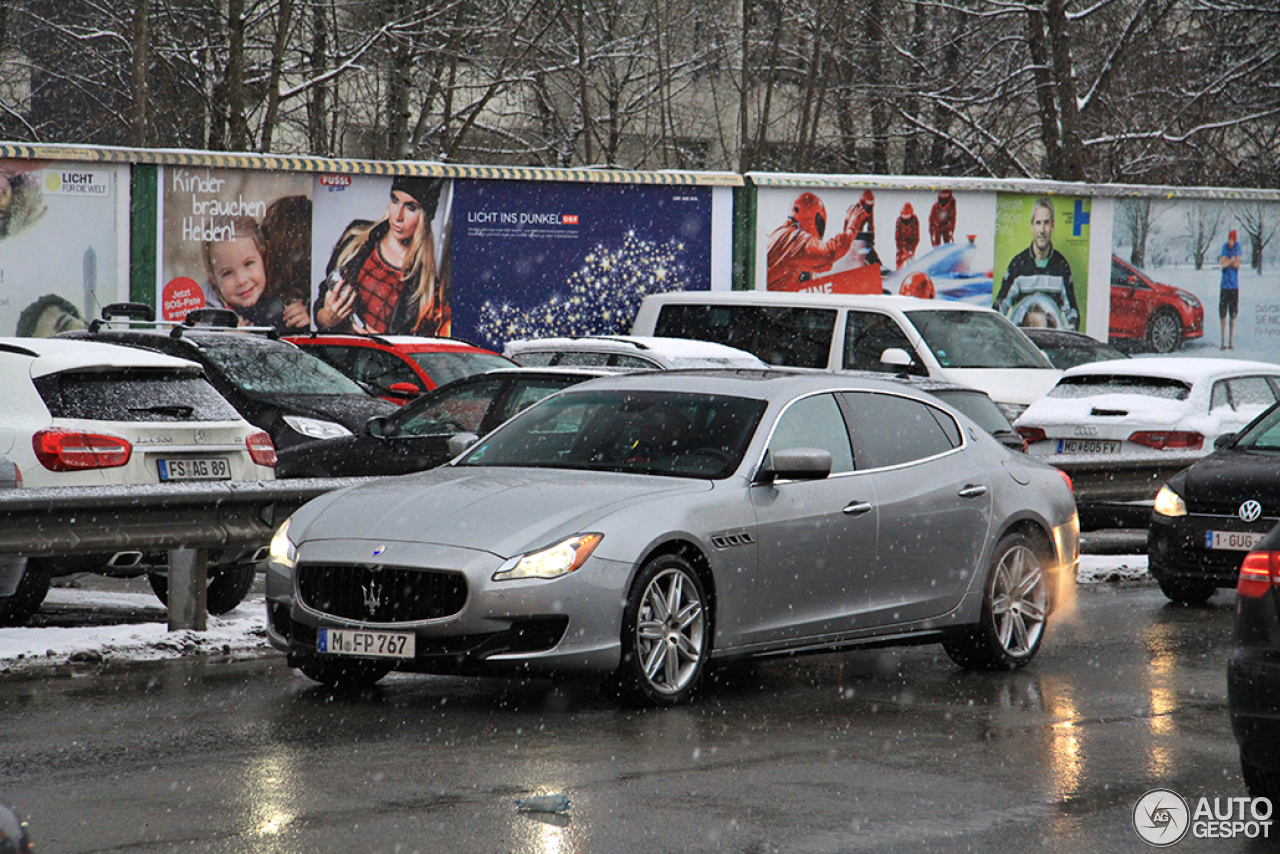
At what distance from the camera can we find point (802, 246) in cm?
2398

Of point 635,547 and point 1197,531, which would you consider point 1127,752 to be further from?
point 1197,531

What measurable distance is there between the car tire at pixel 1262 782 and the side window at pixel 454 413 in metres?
8.12

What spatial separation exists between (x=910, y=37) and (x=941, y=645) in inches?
1012

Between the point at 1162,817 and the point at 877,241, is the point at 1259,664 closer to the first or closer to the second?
the point at 1162,817

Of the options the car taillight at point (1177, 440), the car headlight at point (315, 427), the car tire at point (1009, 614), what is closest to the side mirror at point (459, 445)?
the car tire at point (1009, 614)

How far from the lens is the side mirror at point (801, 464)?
8227 mm

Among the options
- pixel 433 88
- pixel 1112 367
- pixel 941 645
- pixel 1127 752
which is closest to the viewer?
pixel 1127 752

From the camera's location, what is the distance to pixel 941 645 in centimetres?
1053

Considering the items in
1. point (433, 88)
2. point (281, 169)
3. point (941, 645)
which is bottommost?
point (941, 645)

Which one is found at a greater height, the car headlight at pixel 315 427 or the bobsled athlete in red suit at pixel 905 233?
the bobsled athlete in red suit at pixel 905 233

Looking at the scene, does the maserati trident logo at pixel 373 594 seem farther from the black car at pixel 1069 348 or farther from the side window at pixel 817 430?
the black car at pixel 1069 348

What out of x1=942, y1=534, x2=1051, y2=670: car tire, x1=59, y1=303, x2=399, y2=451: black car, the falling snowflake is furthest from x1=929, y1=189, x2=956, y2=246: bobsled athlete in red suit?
x1=942, y1=534, x2=1051, y2=670: car tire

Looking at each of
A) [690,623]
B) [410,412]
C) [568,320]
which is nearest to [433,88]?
[568,320]

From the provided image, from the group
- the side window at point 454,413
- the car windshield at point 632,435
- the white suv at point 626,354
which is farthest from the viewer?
the white suv at point 626,354
